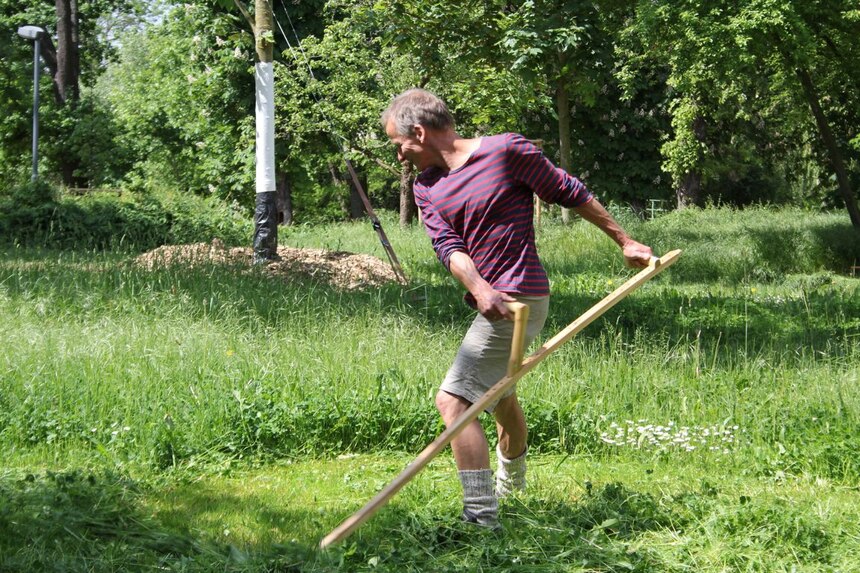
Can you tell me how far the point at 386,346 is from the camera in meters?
7.08

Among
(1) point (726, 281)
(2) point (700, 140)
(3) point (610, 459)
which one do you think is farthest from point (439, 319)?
(2) point (700, 140)

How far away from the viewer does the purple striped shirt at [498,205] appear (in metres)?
4.20

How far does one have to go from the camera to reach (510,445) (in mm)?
4738

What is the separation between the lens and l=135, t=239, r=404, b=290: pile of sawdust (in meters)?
11.0

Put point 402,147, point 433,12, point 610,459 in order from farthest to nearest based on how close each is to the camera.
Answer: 1. point 433,12
2. point 610,459
3. point 402,147

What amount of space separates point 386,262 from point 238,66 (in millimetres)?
8985

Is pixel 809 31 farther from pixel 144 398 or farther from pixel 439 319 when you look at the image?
pixel 144 398

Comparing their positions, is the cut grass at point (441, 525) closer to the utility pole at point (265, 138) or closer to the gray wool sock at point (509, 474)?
the gray wool sock at point (509, 474)

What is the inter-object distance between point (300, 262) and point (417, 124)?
321 inches

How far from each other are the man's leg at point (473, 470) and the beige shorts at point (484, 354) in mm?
65

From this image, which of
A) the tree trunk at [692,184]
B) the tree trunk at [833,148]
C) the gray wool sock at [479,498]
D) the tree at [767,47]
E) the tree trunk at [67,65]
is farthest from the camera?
the tree trunk at [692,184]

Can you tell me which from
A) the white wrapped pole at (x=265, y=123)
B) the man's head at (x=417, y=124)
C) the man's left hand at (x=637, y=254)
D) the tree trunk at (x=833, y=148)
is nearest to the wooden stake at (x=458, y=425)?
the man's left hand at (x=637, y=254)

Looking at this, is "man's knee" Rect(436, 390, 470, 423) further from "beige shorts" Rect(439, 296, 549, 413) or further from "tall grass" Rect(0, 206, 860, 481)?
"tall grass" Rect(0, 206, 860, 481)

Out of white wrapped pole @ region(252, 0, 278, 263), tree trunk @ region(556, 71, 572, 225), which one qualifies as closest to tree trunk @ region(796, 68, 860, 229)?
tree trunk @ region(556, 71, 572, 225)
